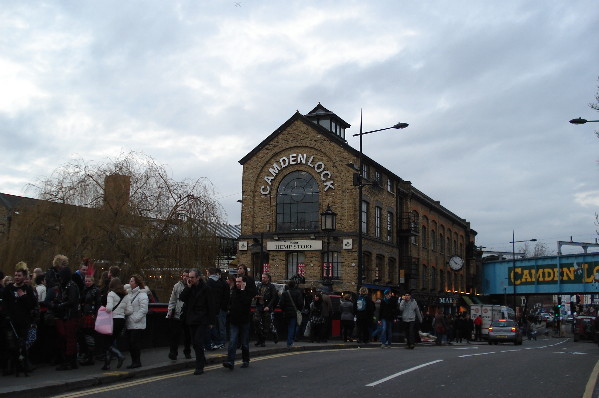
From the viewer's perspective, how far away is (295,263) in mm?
42562

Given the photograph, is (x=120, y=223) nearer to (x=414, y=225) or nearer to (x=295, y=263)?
(x=295, y=263)

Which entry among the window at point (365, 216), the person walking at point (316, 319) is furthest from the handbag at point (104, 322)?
the window at point (365, 216)

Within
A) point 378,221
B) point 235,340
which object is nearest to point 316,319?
point 235,340

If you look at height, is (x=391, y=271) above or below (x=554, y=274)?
below

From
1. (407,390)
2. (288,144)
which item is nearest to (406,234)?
(288,144)

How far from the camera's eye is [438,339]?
27266 millimetres

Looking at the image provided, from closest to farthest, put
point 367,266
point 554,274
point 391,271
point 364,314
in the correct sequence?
point 364,314 < point 367,266 < point 391,271 < point 554,274

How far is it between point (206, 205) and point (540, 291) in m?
43.7

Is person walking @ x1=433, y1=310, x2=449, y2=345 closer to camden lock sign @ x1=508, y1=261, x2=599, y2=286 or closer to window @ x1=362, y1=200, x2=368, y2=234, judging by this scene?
window @ x1=362, y1=200, x2=368, y2=234

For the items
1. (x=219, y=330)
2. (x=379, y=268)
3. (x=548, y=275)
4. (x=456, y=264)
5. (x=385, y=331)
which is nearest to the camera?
(x=219, y=330)

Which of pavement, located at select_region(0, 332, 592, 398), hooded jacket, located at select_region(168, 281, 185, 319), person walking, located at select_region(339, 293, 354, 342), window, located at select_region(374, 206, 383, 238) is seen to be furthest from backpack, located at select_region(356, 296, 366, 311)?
window, located at select_region(374, 206, 383, 238)

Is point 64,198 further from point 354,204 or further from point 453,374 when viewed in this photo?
point 354,204

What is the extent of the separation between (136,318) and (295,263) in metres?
30.4

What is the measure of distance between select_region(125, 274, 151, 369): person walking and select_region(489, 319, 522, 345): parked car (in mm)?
27061
